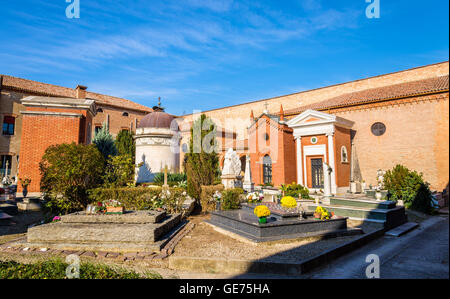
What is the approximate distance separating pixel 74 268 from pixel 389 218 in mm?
11276

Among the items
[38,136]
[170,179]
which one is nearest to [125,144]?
[170,179]

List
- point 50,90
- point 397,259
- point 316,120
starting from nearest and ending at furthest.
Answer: point 397,259
point 316,120
point 50,90

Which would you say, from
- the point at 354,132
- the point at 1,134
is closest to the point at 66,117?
the point at 1,134

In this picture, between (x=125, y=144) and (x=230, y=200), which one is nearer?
(x=230, y=200)

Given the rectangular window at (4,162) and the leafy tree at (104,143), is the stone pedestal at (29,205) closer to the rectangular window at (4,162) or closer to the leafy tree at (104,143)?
the leafy tree at (104,143)

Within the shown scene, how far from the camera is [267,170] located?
2252cm

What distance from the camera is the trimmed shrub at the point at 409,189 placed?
13.9m

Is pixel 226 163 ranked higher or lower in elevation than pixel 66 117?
lower

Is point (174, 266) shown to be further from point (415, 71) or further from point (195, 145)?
point (415, 71)

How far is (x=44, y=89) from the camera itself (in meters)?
28.6

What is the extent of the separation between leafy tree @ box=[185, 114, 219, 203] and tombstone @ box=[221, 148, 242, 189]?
67 cm

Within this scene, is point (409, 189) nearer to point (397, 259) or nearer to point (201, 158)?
point (397, 259)

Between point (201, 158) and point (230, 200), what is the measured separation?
3.51m

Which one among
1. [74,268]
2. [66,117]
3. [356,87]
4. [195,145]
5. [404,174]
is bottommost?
[74,268]
